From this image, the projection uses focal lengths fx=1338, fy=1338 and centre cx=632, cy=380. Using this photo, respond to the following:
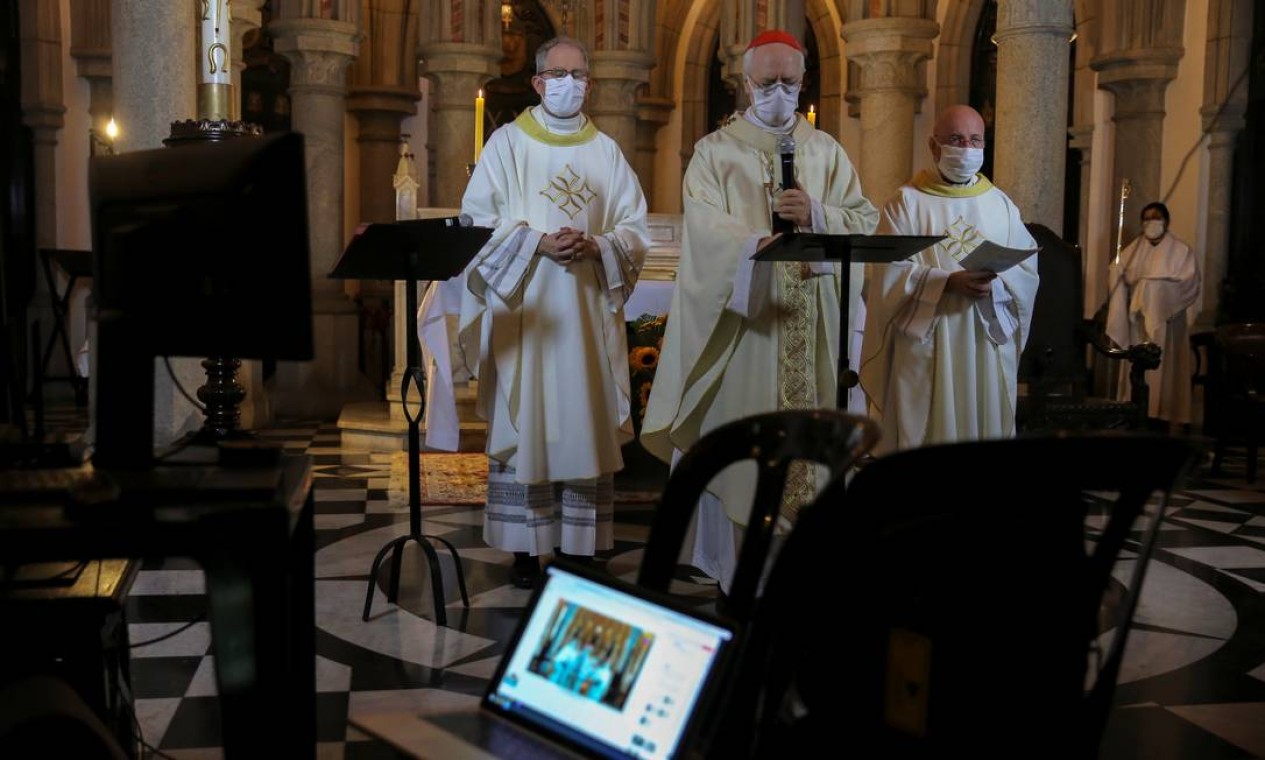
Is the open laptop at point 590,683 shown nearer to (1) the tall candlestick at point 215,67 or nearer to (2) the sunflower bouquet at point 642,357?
(1) the tall candlestick at point 215,67

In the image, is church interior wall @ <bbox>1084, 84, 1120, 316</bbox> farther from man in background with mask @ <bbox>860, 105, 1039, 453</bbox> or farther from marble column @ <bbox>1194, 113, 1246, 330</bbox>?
man in background with mask @ <bbox>860, 105, 1039, 453</bbox>

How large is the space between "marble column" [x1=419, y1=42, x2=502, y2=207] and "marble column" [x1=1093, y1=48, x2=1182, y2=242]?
5.85 m

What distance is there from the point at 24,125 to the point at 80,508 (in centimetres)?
1255

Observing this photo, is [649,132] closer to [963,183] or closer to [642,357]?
[642,357]

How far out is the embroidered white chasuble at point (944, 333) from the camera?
17.8 ft

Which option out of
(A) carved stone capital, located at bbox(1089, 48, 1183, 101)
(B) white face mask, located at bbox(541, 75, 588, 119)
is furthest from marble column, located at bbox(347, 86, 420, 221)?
(B) white face mask, located at bbox(541, 75, 588, 119)

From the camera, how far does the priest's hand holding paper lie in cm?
512

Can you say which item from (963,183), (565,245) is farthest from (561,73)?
(963,183)

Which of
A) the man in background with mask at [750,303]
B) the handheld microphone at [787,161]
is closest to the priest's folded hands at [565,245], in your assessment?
the man in background with mask at [750,303]

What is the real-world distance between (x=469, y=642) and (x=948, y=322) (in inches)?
95.3

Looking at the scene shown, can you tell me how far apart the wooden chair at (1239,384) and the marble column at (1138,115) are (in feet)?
11.2

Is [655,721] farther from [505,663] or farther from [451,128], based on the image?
[451,128]

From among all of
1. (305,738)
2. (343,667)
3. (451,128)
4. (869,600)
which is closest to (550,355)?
(343,667)

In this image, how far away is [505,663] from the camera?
2.20 metres
